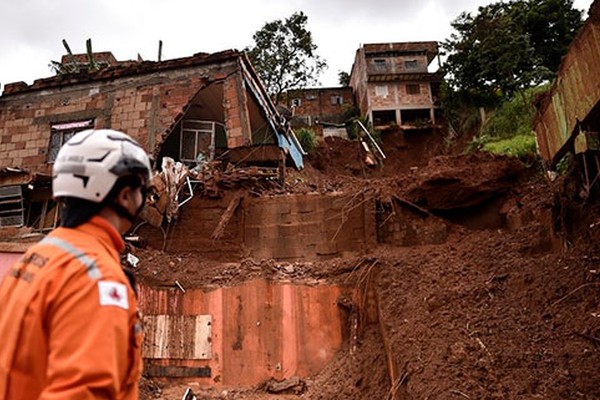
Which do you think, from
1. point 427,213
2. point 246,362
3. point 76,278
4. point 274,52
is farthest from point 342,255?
point 274,52

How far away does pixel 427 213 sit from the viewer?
39.1ft

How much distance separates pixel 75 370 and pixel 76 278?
0.97 ft

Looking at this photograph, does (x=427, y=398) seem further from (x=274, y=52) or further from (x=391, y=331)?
(x=274, y=52)

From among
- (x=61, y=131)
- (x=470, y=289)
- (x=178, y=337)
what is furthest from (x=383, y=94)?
(x=470, y=289)

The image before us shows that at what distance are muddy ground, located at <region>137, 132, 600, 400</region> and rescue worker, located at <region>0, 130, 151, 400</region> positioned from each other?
4.76 m

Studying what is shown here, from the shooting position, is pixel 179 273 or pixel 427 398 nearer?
Result: pixel 427 398

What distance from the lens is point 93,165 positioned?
6.01 feet

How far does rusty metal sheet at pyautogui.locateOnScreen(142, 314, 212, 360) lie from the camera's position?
391 inches

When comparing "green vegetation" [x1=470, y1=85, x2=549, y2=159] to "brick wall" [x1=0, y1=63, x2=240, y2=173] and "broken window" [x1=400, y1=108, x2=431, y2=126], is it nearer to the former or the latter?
"brick wall" [x1=0, y1=63, x2=240, y2=173]

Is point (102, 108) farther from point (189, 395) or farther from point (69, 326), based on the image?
point (69, 326)

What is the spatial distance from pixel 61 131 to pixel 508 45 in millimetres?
19120

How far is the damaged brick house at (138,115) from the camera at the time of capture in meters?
13.7

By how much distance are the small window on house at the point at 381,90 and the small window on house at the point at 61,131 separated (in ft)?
73.5

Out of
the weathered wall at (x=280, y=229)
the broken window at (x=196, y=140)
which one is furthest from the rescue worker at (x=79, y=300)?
the broken window at (x=196, y=140)
